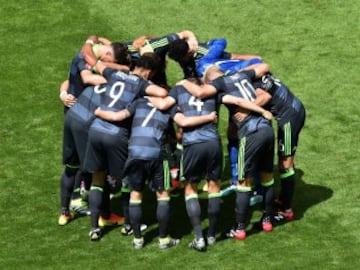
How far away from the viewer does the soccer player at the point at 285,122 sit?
1150 cm

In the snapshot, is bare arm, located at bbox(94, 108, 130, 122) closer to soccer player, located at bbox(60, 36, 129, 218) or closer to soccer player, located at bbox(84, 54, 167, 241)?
soccer player, located at bbox(84, 54, 167, 241)

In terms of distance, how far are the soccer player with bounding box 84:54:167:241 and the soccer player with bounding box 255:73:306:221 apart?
1550mm

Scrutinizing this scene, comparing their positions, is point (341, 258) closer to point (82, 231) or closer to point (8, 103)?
point (82, 231)

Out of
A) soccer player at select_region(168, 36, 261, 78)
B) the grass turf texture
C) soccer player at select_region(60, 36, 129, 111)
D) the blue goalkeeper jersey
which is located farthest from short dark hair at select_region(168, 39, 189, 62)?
the grass turf texture

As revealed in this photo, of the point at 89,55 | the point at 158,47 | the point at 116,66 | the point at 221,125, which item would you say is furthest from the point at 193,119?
the point at 221,125

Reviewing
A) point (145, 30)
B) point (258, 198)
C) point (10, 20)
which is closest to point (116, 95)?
point (258, 198)

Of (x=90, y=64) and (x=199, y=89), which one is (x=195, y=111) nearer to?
(x=199, y=89)

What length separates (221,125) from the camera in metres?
15.1

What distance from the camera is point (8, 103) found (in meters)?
15.8

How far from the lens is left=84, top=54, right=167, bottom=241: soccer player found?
35.8ft

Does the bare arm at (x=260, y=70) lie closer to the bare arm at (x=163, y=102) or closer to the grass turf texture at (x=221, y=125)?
the bare arm at (x=163, y=102)

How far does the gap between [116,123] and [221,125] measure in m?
4.46

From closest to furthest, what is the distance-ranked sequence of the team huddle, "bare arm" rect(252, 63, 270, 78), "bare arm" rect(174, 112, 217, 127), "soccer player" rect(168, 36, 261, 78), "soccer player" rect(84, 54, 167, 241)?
"bare arm" rect(174, 112, 217, 127) < the team huddle < "soccer player" rect(84, 54, 167, 241) < "bare arm" rect(252, 63, 270, 78) < "soccer player" rect(168, 36, 261, 78)

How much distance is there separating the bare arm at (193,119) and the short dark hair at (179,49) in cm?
115
